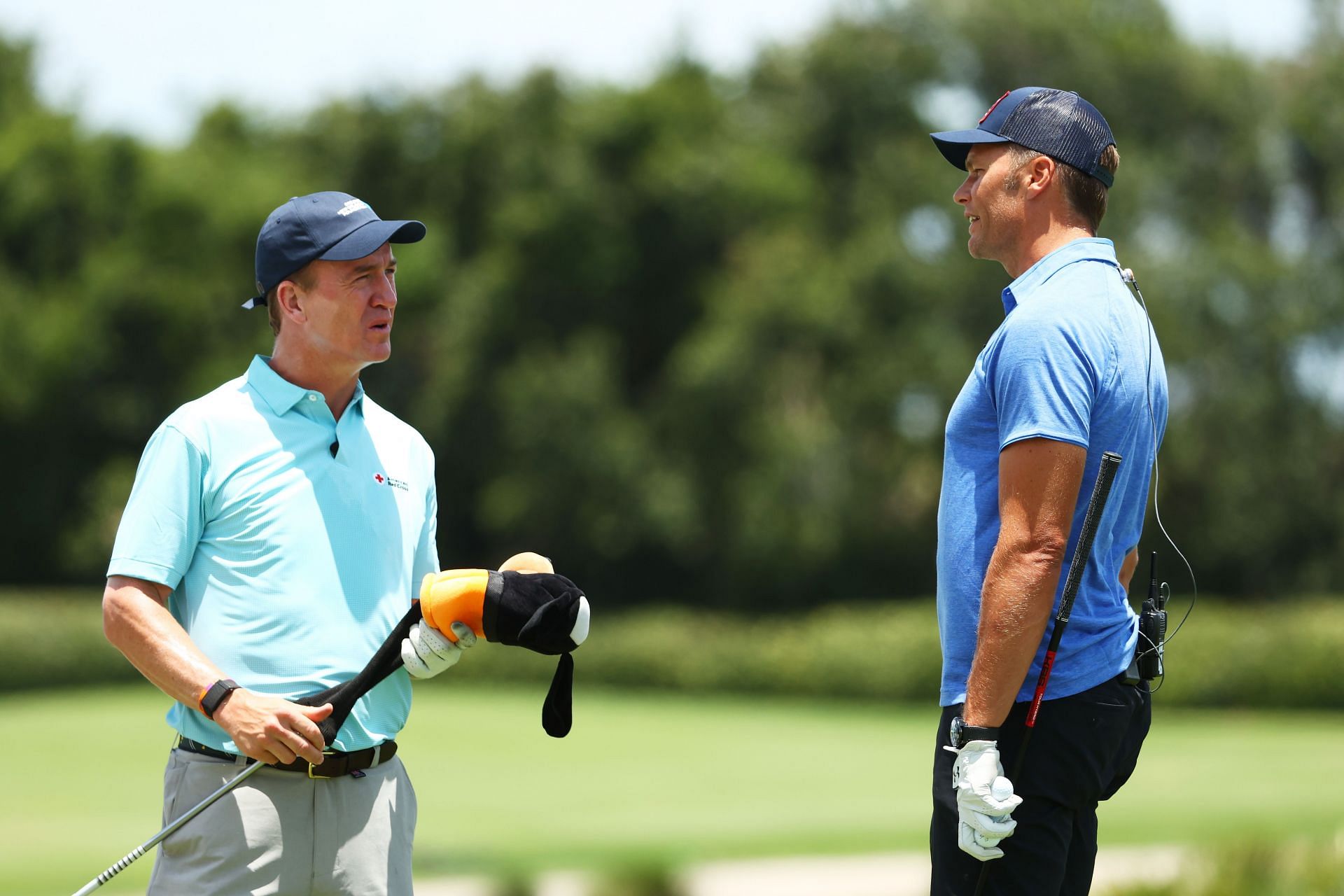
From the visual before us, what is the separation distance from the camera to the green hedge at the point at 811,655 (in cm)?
2111

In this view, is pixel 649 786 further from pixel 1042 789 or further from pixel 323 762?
pixel 1042 789

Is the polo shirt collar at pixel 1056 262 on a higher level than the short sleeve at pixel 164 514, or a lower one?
higher

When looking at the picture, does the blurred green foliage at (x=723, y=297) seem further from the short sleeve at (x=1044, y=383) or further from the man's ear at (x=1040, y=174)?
the short sleeve at (x=1044, y=383)

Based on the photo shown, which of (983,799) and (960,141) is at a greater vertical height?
(960,141)

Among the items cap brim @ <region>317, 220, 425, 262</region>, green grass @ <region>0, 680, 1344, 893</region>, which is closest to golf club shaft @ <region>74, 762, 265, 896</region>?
cap brim @ <region>317, 220, 425, 262</region>

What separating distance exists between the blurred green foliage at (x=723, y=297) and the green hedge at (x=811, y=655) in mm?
2663

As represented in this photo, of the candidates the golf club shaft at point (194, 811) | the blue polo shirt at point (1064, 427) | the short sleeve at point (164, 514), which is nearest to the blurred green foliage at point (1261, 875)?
the blue polo shirt at point (1064, 427)

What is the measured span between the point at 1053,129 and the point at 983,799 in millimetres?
1477

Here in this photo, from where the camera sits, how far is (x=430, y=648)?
133 inches

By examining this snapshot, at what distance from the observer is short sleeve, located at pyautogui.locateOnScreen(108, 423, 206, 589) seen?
11.0 ft

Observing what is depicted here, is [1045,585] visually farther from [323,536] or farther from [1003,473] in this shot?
[323,536]

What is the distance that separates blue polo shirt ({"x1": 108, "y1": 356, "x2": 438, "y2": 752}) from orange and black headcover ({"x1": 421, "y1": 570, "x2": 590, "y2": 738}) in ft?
0.88

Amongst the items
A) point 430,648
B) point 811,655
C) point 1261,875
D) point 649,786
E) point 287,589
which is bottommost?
point 811,655

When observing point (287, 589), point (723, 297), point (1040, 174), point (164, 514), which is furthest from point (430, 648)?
point (723, 297)
